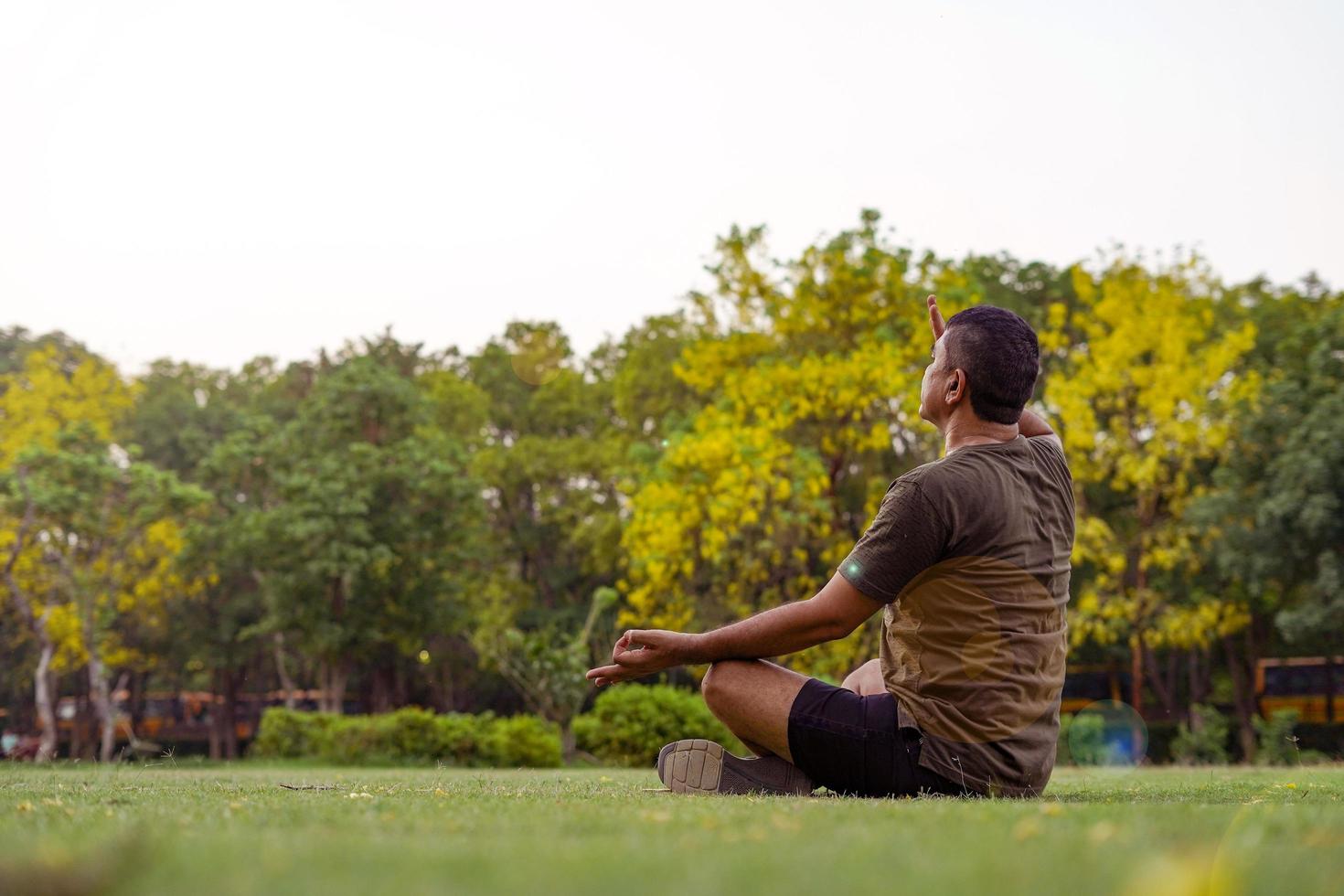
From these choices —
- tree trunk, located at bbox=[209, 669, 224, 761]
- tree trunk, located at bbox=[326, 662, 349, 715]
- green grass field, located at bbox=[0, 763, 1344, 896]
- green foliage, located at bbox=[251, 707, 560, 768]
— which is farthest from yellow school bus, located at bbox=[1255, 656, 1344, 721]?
green grass field, located at bbox=[0, 763, 1344, 896]

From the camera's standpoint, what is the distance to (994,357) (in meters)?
4.42

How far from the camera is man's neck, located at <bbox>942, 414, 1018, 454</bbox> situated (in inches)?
178

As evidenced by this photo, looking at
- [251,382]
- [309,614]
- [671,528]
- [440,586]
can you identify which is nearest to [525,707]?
[440,586]

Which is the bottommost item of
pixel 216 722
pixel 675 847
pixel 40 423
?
pixel 216 722

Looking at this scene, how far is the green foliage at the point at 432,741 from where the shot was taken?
49.4 feet

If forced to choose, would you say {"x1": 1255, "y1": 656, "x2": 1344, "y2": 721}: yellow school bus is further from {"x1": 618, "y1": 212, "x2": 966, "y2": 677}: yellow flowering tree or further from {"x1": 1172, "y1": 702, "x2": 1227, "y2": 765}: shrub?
{"x1": 618, "y1": 212, "x2": 966, "y2": 677}: yellow flowering tree

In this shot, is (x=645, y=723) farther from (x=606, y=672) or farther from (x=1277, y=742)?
(x=606, y=672)

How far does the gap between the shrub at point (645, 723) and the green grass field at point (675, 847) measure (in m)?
11.4

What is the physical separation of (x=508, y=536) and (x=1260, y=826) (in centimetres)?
3650

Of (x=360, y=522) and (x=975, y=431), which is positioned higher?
(x=360, y=522)

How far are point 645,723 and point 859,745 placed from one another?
11.2 m

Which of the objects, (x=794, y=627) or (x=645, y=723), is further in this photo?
(x=645, y=723)

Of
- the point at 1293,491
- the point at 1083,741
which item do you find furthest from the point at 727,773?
the point at 1293,491

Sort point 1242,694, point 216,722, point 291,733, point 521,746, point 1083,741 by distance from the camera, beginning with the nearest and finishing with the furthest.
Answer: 1. point 521,746
2. point 291,733
3. point 1083,741
4. point 1242,694
5. point 216,722
